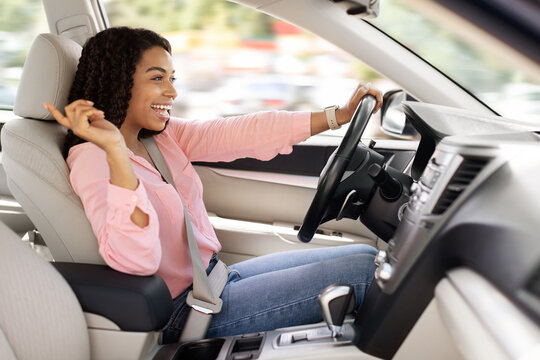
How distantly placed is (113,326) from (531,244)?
917 mm

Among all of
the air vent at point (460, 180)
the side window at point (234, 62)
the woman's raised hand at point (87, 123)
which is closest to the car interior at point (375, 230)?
the air vent at point (460, 180)

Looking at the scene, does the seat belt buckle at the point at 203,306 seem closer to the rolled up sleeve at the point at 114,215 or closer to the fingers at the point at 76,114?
the rolled up sleeve at the point at 114,215

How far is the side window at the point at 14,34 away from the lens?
6.76ft

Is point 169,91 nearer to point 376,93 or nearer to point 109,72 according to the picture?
point 109,72

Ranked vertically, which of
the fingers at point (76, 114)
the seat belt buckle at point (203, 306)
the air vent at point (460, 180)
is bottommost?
the seat belt buckle at point (203, 306)

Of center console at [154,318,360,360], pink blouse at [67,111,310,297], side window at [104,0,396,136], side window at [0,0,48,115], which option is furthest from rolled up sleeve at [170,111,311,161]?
side window at [0,0,48,115]

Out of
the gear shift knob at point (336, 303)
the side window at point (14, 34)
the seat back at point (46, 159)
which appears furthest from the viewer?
the side window at point (14, 34)

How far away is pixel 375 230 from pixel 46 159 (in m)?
0.87

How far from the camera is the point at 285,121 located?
163cm

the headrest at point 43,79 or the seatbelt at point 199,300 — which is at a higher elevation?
the headrest at point 43,79

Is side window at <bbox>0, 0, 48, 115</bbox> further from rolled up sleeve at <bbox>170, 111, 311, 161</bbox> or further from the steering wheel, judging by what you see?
the steering wheel

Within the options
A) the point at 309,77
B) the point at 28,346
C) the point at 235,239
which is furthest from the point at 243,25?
the point at 28,346

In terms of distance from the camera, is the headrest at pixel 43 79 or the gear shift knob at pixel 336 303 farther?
the headrest at pixel 43 79

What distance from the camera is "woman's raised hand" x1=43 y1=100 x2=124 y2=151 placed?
3.59 feet
